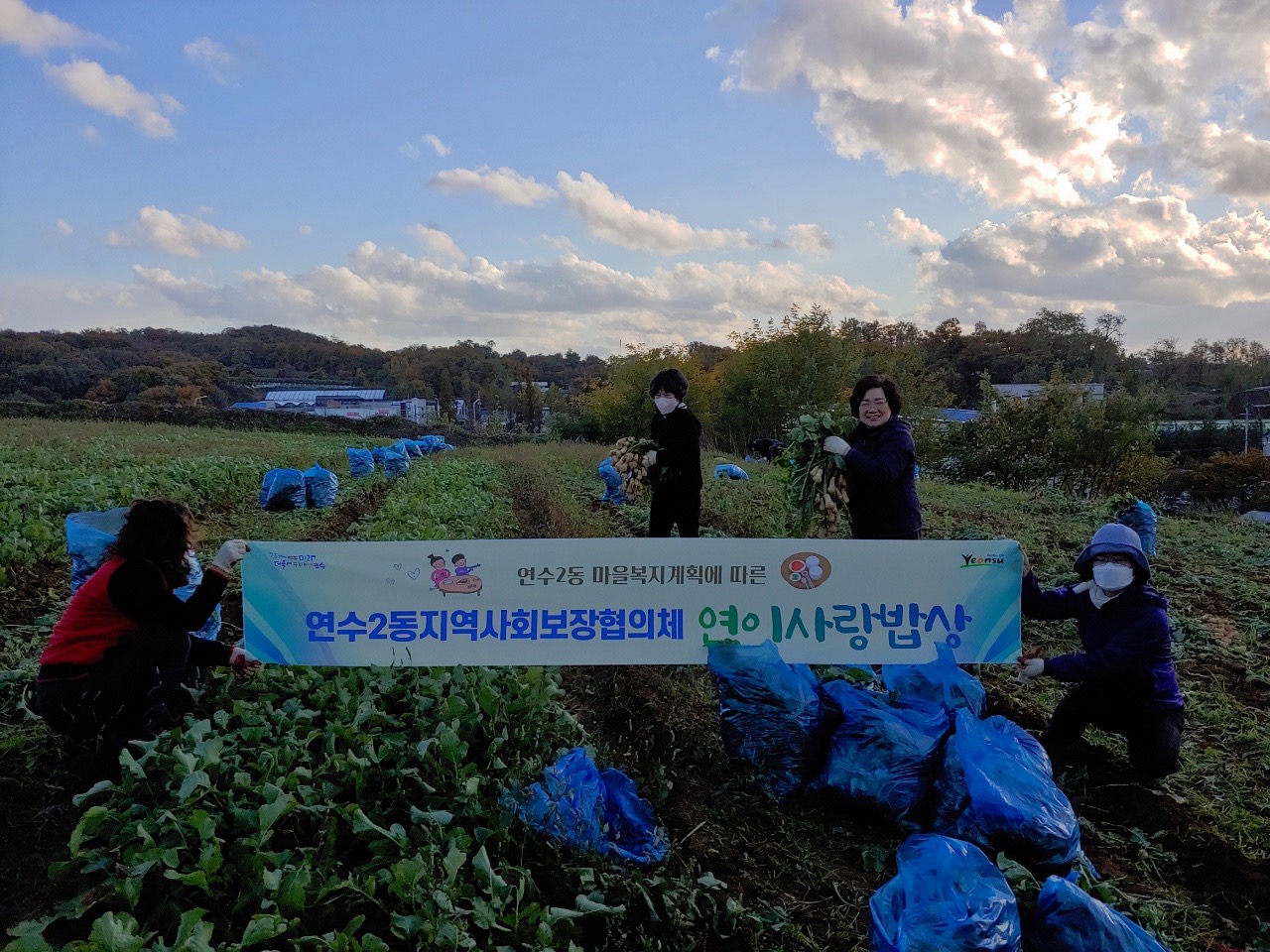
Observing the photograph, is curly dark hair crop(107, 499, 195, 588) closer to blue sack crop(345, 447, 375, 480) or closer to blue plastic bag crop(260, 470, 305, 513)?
blue plastic bag crop(260, 470, 305, 513)

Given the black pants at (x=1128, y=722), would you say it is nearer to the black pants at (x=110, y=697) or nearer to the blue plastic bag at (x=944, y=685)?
the blue plastic bag at (x=944, y=685)

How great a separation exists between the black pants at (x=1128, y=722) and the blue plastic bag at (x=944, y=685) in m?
0.60

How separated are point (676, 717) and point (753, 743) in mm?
682

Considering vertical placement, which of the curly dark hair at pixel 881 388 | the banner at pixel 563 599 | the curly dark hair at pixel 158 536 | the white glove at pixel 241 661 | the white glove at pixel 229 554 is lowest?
the white glove at pixel 241 661

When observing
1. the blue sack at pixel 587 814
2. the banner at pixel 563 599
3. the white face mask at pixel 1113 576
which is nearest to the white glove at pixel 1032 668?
the white face mask at pixel 1113 576

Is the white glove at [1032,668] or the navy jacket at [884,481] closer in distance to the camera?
the white glove at [1032,668]

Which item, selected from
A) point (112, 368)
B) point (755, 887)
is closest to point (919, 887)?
point (755, 887)

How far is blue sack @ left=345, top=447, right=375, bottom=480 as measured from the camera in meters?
15.6

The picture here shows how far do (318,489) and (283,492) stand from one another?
51 centimetres

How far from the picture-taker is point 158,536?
3133 millimetres

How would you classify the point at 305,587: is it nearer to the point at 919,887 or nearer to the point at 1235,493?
the point at 919,887

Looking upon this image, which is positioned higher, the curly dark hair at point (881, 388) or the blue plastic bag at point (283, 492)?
the curly dark hair at point (881, 388)

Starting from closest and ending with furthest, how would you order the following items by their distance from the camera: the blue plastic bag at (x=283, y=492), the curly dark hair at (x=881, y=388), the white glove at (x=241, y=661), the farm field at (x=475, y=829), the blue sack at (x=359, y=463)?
the farm field at (x=475, y=829) → the white glove at (x=241, y=661) → the curly dark hair at (x=881, y=388) → the blue plastic bag at (x=283, y=492) → the blue sack at (x=359, y=463)

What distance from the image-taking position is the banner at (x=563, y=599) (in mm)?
3650
